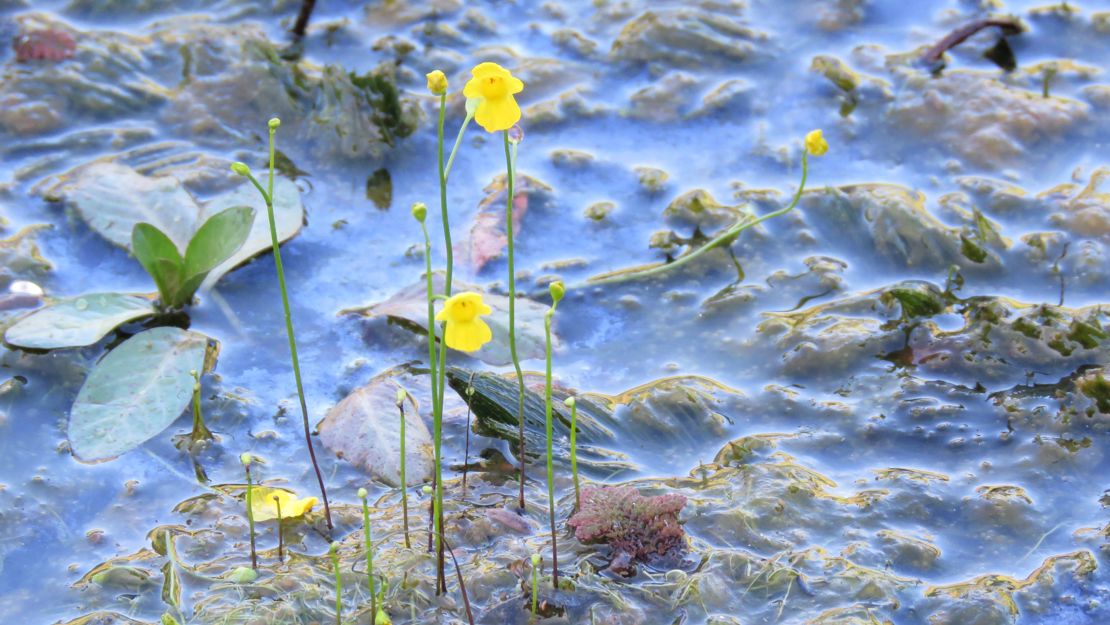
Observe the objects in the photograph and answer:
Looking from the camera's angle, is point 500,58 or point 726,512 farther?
point 500,58

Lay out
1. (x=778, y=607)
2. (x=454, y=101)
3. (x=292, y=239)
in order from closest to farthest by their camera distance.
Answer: (x=778, y=607)
(x=292, y=239)
(x=454, y=101)

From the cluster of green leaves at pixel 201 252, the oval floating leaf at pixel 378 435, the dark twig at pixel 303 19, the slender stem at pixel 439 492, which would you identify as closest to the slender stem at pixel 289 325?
the oval floating leaf at pixel 378 435

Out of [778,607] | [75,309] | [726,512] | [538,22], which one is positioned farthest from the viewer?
[538,22]

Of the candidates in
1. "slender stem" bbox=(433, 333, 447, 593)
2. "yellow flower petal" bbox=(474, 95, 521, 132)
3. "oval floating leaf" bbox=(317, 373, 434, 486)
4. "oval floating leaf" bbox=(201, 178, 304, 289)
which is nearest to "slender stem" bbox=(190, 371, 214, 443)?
"oval floating leaf" bbox=(317, 373, 434, 486)

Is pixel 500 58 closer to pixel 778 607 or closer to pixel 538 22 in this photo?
pixel 538 22

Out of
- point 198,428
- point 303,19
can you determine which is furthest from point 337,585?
point 303,19

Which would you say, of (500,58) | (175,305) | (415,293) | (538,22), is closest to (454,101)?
(500,58)

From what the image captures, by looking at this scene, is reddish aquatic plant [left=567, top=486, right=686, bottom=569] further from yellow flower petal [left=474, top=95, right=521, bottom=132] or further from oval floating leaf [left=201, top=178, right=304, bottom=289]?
oval floating leaf [left=201, top=178, right=304, bottom=289]

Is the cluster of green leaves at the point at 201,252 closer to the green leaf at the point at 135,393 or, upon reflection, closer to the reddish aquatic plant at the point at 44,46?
the green leaf at the point at 135,393
